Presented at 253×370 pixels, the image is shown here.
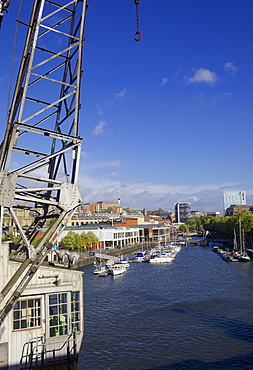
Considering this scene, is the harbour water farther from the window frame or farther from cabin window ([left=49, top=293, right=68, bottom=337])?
the window frame

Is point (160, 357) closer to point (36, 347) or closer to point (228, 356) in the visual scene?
point (228, 356)

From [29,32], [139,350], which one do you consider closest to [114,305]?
[139,350]

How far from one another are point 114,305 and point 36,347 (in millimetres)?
24063

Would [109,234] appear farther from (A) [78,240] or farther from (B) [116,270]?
(B) [116,270]

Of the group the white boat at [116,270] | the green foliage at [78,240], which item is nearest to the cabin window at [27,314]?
the white boat at [116,270]

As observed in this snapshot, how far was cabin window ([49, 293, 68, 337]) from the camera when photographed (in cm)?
1429

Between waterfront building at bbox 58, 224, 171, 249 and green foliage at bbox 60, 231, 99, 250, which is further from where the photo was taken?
waterfront building at bbox 58, 224, 171, 249

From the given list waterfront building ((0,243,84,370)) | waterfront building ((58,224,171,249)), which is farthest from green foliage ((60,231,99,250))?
waterfront building ((0,243,84,370))

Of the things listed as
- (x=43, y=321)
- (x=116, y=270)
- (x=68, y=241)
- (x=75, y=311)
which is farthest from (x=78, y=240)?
(x=43, y=321)

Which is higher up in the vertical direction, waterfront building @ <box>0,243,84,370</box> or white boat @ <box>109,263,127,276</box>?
waterfront building @ <box>0,243,84,370</box>

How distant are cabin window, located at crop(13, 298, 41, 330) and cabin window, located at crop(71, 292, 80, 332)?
1.51 m

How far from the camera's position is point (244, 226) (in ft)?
302

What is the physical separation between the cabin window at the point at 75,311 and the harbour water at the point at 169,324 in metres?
8.00

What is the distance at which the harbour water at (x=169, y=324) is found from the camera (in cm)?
2175
